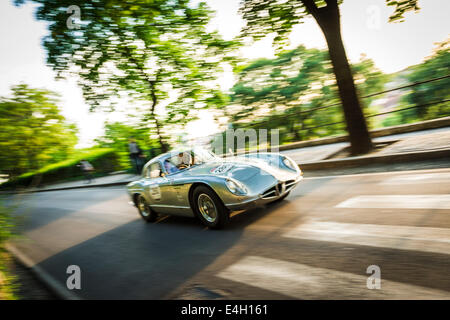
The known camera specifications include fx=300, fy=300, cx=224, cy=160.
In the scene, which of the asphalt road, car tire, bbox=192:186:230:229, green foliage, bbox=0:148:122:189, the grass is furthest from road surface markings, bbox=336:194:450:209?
green foliage, bbox=0:148:122:189

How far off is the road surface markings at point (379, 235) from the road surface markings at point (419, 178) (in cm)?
217

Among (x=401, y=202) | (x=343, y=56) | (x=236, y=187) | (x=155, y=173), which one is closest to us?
(x=401, y=202)

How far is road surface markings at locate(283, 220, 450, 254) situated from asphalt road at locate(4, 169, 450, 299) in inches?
0.4

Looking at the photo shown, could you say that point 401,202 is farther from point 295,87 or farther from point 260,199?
point 295,87

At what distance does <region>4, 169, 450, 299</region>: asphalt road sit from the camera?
9.80ft

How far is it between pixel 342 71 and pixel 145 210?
7008mm

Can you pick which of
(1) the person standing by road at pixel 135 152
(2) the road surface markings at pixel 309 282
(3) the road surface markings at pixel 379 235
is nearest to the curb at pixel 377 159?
(3) the road surface markings at pixel 379 235

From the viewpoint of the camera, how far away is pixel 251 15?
10.1 meters

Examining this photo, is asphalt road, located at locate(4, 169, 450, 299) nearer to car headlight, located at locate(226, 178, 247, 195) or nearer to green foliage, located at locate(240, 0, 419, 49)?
car headlight, located at locate(226, 178, 247, 195)

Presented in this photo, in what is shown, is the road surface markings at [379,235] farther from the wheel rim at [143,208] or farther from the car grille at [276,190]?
the wheel rim at [143,208]

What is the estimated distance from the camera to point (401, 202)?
15.6ft

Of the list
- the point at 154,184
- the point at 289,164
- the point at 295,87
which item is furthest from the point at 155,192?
the point at 295,87
